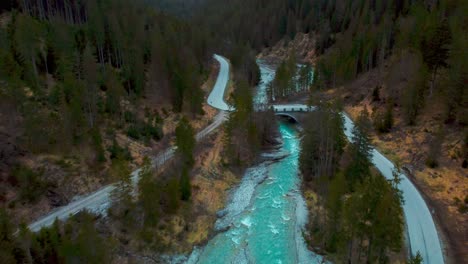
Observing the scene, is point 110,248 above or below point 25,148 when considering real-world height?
below

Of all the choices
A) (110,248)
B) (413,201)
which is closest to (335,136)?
(413,201)

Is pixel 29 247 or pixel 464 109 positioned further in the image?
pixel 464 109

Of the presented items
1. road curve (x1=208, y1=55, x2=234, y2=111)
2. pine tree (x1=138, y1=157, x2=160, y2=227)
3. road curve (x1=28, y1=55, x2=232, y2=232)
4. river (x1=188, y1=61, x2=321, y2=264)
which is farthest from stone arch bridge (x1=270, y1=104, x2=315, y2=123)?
pine tree (x1=138, y1=157, x2=160, y2=227)

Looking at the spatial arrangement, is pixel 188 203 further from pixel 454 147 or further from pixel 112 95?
pixel 454 147

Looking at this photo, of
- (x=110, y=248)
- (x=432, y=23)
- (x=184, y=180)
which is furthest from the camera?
(x=432, y=23)

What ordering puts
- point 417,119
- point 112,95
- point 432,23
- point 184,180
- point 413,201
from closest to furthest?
point 413,201 < point 184,180 < point 112,95 < point 417,119 < point 432,23

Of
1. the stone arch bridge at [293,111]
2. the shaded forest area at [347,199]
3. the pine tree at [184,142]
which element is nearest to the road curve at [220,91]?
the stone arch bridge at [293,111]
